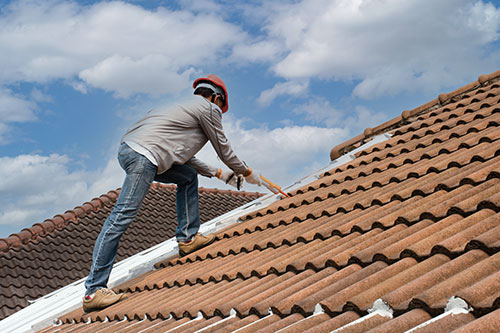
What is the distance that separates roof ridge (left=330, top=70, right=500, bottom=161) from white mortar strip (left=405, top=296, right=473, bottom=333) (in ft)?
14.0

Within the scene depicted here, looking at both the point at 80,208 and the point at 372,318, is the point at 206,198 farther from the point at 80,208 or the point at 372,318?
the point at 372,318

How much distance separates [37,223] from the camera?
42.0 ft

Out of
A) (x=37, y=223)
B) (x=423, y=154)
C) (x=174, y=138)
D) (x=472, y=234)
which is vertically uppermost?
(x=37, y=223)

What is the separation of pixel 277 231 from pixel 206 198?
1295 cm

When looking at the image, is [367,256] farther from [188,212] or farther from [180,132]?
[188,212]

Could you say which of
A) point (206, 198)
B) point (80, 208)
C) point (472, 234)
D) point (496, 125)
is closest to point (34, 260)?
point (80, 208)

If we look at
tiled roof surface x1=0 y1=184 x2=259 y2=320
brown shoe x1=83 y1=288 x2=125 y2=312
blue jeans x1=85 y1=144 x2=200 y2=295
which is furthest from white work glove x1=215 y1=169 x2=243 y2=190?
tiled roof surface x1=0 y1=184 x2=259 y2=320

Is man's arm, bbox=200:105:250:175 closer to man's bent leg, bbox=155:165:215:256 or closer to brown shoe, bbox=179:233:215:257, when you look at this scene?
man's bent leg, bbox=155:165:215:256

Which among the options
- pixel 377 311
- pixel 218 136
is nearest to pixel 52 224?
pixel 218 136

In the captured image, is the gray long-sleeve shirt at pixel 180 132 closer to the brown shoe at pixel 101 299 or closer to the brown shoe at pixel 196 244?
the brown shoe at pixel 196 244

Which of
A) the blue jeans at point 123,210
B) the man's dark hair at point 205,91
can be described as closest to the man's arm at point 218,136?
the man's dark hair at point 205,91

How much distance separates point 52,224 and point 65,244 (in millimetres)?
893

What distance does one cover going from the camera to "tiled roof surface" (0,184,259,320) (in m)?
10.4

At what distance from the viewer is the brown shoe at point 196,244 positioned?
4520 millimetres
